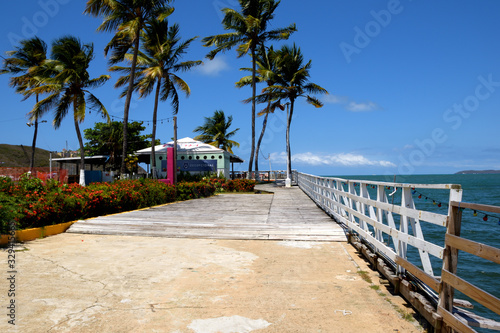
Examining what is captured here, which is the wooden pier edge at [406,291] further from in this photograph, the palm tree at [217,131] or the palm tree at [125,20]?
the palm tree at [217,131]

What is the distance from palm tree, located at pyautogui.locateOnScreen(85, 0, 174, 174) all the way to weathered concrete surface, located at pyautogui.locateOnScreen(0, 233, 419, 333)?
18.9m

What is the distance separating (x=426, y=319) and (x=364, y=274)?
1879mm

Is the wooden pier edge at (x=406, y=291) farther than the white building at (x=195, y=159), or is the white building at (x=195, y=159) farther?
the white building at (x=195, y=159)

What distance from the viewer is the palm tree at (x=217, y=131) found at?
51562 mm

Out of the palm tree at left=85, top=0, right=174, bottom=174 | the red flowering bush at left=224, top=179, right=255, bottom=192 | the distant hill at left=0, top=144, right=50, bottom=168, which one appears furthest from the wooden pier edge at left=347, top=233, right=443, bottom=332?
the distant hill at left=0, top=144, right=50, bottom=168

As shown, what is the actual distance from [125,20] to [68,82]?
8.18m

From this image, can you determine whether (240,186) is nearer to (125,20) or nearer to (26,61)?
(125,20)

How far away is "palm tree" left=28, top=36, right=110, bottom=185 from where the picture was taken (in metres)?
28.1

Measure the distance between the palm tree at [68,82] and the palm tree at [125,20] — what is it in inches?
206

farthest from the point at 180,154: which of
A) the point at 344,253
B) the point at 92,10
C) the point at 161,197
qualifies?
the point at 344,253

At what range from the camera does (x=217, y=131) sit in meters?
51.8

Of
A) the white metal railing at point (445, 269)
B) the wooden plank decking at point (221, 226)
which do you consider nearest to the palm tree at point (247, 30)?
the wooden plank decking at point (221, 226)

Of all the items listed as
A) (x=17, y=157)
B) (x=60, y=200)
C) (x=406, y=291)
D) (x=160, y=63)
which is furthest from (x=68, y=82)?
(x=17, y=157)

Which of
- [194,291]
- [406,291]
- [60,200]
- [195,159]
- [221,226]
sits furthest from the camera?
[195,159]
